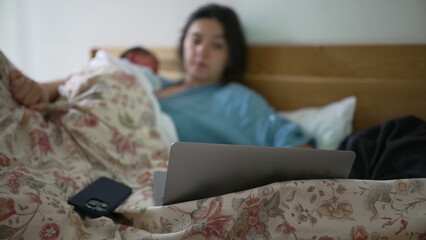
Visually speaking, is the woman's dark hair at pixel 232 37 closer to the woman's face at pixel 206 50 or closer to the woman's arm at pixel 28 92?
the woman's face at pixel 206 50

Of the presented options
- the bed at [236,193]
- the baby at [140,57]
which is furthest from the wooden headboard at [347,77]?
the baby at [140,57]

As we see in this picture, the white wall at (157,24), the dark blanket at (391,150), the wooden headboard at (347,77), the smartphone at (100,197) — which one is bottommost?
the smartphone at (100,197)

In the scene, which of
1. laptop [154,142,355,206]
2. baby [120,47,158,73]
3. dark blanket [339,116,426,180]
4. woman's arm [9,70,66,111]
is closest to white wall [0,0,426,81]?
baby [120,47,158,73]

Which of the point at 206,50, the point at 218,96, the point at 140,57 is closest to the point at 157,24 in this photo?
the point at 140,57

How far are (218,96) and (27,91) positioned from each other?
644mm

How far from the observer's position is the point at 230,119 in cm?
112

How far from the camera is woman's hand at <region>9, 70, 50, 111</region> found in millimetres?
760

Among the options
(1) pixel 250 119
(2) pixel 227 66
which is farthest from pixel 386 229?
(2) pixel 227 66

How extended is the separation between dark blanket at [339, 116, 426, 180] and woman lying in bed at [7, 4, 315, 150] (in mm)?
229

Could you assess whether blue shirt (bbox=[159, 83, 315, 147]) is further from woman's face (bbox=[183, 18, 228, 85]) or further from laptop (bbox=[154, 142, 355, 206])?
laptop (bbox=[154, 142, 355, 206])

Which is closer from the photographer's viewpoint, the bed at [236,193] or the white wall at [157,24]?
the bed at [236,193]

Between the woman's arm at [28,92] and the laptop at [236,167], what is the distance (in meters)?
0.49

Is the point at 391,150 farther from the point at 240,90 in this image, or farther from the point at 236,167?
the point at 240,90

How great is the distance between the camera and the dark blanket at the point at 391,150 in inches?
27.5
